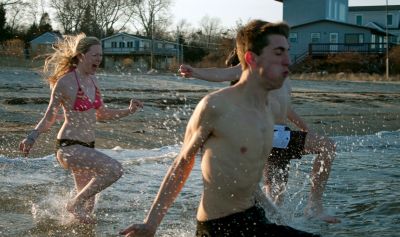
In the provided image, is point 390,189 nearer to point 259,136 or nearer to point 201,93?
point 259,136

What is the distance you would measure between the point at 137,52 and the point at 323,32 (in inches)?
917

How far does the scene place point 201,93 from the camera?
24.1 metres

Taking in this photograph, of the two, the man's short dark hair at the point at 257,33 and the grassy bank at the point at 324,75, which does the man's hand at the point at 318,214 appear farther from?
the grassy bank at the point at 324,75

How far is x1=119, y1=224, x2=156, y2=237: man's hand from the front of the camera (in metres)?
2.97

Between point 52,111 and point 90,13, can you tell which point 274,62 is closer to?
point 52,111

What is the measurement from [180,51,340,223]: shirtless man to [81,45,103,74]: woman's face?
0.77 m

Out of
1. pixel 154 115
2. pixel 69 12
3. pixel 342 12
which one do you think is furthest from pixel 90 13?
pixel 154 115

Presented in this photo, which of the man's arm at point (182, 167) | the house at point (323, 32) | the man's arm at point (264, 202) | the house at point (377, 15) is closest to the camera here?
the man's arm at point (182, 167)

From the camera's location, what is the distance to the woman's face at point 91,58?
5613 millimetres

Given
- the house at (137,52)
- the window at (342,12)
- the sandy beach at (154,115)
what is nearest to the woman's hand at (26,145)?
the sandy beach at (154,115)

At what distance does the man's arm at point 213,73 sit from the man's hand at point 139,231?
8.21ft

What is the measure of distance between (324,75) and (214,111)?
46.4m

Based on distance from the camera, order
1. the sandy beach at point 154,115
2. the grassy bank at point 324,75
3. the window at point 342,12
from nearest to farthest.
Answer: the sandy beach at point 154,115
the grassy bank at point 324,75
the window at point 342,12

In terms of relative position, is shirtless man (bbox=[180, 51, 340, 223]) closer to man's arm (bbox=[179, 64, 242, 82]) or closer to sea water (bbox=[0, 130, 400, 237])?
man's arm (bbox=[179, 64, 242, 82])
